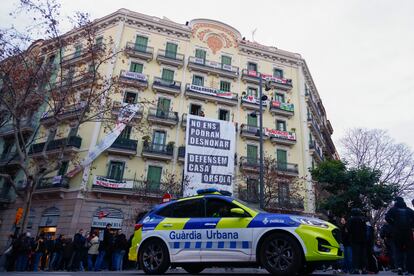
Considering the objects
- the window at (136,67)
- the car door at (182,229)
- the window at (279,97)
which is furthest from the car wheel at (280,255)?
the window at (279,97)

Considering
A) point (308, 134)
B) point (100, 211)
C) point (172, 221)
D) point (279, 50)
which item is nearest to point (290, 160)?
point (308, 134)

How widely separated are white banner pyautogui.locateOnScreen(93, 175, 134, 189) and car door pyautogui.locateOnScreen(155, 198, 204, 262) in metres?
17.8

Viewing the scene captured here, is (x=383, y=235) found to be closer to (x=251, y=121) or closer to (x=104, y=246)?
(x=104, y=246)

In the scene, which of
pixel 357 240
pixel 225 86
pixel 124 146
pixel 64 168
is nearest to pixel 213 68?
pixel 225 86

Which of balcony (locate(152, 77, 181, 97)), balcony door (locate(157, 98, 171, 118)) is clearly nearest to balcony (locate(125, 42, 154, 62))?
balcony (locate(152, 77, 181, 97))

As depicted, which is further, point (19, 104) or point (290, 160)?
point (290, 160)

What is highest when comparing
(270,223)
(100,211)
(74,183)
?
(74,183)

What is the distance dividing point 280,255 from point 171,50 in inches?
1099

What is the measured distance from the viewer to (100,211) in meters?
23.5

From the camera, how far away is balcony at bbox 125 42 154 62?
28.9 m

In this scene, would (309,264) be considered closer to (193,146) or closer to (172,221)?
(172,221)

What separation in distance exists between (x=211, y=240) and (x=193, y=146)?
47.9 feet

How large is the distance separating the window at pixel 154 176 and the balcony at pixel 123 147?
195 centimetres

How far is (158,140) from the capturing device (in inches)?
1085
